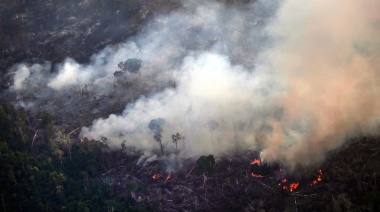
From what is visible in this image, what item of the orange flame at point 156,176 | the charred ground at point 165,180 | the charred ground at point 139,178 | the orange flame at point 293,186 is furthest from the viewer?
the orange flame at point 156,176

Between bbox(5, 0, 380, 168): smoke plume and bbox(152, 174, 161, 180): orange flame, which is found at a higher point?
bbox(5, 0, 380, 168): smoke plume

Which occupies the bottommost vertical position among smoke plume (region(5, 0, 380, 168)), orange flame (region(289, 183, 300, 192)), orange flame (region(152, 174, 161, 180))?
orange flame (region(289, 183, 300, 192))

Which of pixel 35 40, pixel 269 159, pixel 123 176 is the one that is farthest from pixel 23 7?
pixel 269 159

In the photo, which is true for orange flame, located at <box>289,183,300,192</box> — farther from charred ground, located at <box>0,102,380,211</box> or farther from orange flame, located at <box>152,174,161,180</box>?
orange flame, located at <box>152,174,161,180</box>

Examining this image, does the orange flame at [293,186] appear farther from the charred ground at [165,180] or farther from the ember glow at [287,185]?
the charred ground at [165,180]

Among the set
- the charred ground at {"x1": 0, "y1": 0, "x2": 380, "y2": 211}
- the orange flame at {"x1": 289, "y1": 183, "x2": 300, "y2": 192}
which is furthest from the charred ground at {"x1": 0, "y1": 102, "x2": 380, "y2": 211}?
the orange flame at {"x1": 289, "y1": 183, "x2": 300, "y2": 192}

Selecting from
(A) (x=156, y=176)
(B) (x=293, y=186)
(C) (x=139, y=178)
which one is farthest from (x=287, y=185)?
(C) (x=139, y=178)

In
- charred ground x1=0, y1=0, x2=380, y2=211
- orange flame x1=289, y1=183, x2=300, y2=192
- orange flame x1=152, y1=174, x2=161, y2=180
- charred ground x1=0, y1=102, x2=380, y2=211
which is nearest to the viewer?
charred ground x1=0, y1=102, x2=380, y2=211

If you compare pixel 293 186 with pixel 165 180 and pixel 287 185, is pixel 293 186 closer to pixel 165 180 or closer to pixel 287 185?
pixel 287 185

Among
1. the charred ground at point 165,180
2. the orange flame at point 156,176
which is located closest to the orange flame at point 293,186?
the charred ground at point 165,180
